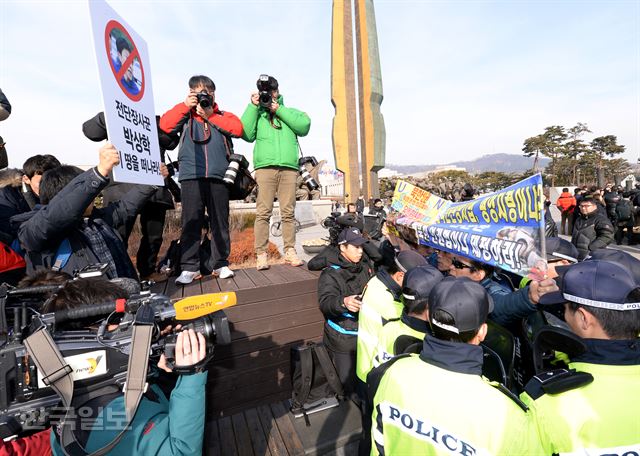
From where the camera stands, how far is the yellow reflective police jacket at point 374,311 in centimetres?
244

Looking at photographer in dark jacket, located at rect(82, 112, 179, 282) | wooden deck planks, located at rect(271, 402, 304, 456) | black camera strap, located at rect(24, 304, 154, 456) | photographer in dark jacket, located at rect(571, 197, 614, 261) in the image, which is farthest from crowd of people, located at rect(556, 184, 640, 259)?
photographer in dark jacket, located at rect(82, 112, 179, 282)

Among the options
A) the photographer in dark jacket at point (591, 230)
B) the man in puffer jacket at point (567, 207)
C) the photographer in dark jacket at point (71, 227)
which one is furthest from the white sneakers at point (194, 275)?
the man in puffer jacket at point (567, 207)

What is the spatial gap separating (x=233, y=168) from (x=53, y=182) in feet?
5.28

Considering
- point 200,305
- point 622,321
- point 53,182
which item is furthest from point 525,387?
point 53,182

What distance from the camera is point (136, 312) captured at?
124 cm

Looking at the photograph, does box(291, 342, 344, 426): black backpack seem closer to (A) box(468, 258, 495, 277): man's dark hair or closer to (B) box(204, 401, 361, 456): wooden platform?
(B) box(204, 401, 361, 456): wooden platform

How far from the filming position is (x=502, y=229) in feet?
6.65

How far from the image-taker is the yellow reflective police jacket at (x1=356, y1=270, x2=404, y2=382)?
8.00 feet

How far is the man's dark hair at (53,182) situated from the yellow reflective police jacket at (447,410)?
96.6 inches

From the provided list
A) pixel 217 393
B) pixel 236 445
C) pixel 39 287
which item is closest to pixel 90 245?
pixel 39 287

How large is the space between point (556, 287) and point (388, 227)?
91.2 inches

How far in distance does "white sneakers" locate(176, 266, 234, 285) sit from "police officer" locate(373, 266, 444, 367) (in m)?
2.18

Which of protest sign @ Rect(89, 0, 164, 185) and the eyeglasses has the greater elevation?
protest sign @ Rect(89, 0, 164, 185)

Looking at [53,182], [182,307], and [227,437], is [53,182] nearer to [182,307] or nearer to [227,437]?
[182,307]
